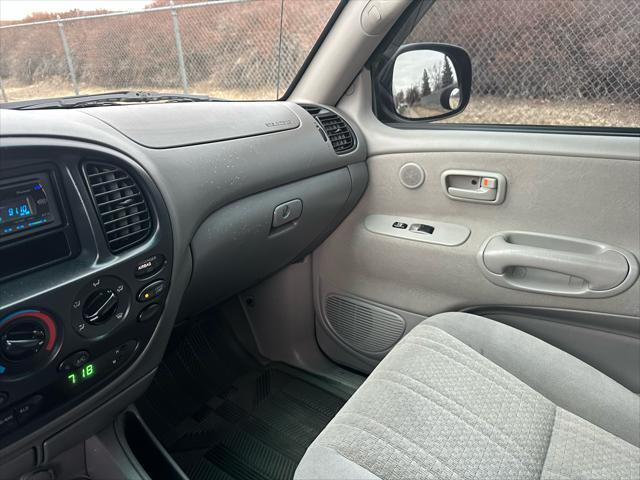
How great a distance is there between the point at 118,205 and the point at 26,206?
0.55 feet

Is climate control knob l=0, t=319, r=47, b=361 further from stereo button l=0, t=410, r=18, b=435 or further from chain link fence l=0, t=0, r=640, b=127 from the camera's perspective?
chain link fence l=0, t=0, r=640, b=127

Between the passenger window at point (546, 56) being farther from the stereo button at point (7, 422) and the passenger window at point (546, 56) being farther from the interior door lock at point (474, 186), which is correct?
the stereo button at point (7, 422)

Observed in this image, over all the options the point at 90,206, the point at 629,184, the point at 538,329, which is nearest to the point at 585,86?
the point at 629,184

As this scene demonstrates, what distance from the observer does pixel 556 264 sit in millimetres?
1547

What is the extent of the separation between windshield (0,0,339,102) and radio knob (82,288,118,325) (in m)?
0.57

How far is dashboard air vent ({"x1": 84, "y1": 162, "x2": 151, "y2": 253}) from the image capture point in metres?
0.95

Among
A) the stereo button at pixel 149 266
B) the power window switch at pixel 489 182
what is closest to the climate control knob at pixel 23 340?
the stereo button at pixel 149 266

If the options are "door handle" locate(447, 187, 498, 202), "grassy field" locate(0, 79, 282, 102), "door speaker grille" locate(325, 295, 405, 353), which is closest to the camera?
"grassy field" locate(0, 79, 282, 102)

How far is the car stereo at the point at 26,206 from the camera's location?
2.72ft

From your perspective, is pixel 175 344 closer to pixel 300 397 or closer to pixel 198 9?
pixel 300 397

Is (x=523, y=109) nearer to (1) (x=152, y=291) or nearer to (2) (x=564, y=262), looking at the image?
(2) (x=564, y=262)

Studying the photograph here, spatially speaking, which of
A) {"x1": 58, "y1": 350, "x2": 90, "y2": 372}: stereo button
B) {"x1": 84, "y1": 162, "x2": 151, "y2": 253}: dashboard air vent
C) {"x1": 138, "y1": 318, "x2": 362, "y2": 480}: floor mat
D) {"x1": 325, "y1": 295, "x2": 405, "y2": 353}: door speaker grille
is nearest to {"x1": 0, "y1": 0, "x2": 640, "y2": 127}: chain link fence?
{"x1": 84, "y1": 162, "x2": 151, "y2": 253}: dashboard air vent

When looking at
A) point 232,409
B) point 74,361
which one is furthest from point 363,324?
point 74,361

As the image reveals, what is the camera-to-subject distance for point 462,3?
1.72 metres
